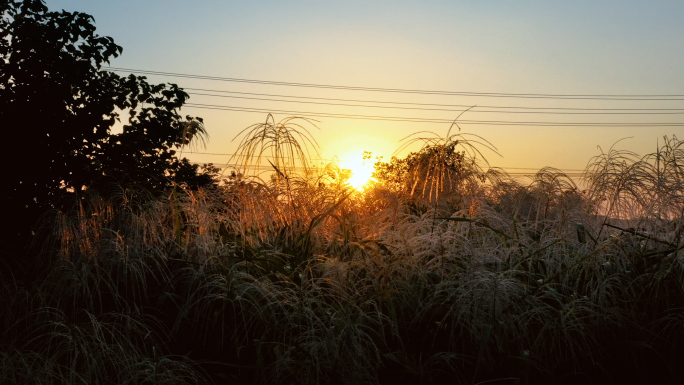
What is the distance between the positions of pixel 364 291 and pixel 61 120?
4728 millimetres

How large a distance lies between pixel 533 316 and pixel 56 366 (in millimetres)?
2793

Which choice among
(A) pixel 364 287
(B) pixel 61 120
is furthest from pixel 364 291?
(B) pixel 61 120

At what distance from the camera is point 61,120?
25.4ft

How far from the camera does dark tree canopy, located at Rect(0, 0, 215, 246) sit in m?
7.26

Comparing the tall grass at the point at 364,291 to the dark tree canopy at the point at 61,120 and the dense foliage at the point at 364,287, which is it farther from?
the dark tree canopy at the point at 61,120

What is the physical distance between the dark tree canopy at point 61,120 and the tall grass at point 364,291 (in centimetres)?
173

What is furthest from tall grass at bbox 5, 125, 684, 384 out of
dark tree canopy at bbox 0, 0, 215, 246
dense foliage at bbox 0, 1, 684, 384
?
dark tree canopy at bbox 0, 0, 215, 246

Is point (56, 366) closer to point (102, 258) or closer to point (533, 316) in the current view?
point (102, 258)

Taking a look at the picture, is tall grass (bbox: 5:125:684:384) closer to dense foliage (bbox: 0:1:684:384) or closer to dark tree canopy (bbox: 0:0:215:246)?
dense foliage (bbox: 0:1:684:384)

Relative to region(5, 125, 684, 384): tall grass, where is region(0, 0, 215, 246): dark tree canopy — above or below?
above

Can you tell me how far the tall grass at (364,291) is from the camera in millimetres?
4078

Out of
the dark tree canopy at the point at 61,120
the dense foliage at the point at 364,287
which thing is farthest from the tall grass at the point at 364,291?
the dark tree canopy at the point at 61,120

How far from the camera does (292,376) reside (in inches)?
155

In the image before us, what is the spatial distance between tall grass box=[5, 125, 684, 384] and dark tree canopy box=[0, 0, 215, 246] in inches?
68.0
